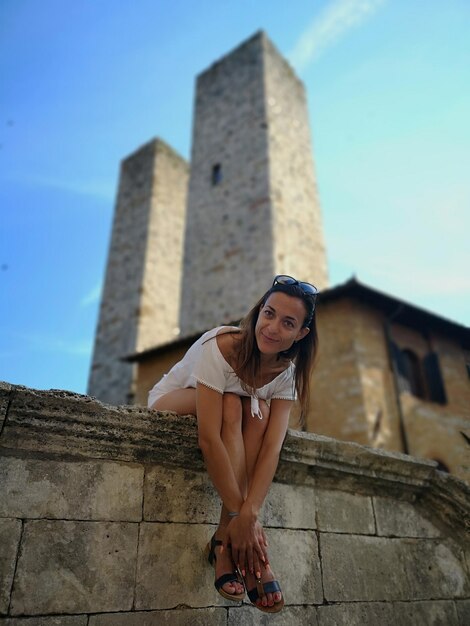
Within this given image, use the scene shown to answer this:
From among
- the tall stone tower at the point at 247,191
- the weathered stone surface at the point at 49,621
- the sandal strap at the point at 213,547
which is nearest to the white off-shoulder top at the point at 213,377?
the sandal strap at the point at 213,547

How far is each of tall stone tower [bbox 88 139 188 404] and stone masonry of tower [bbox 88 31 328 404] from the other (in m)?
0.05

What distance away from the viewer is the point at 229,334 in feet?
8.10

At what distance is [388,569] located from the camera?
2.77 meters

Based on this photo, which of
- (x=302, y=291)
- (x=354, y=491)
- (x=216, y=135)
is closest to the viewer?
(x=302, y=291)

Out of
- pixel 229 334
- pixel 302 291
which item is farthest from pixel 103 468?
pixel 302 291

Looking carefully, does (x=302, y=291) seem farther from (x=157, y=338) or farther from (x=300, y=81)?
(x=300, y=81)

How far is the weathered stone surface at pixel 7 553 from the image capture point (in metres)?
1.76

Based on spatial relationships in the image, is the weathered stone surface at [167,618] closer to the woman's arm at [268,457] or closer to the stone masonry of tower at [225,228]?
the woman's arm at [268,457]

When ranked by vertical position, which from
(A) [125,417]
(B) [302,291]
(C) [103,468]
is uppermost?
(B) [302,291]

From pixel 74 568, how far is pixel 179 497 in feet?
1.75

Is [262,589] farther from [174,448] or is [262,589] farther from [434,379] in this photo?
[434,379]

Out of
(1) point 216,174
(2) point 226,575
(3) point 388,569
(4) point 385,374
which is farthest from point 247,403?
(1) point 216,174

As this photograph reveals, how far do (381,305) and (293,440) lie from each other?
773 centimetres

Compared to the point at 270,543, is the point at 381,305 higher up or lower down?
higher up
